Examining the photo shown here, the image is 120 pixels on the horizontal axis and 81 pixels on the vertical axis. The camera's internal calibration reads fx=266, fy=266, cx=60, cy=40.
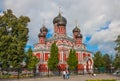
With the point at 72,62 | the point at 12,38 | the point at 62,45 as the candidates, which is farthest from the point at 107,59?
the point at 12,38

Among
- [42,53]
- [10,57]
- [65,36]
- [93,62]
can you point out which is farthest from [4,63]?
[93,62]

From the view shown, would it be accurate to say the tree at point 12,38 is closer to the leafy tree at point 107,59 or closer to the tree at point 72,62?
the tree at point 72,62

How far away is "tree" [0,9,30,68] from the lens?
3788 centimetres

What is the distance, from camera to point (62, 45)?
7281cm

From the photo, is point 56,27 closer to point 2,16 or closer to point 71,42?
point 71,42

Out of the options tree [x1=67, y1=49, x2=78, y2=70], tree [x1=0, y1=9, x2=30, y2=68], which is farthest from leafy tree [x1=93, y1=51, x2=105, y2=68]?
tree [x1=0, y1=9, x2=30, y2=68]

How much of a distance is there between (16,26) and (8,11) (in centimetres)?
252

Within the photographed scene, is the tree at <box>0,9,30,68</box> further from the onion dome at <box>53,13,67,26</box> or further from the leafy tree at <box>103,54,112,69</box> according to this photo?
the leafy tree at <box>103,54,112,69</box>

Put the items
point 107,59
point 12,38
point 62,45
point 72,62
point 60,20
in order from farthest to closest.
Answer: point 107,59 → point 60,20 → point 62,45 → point 72,62 → point 12,38

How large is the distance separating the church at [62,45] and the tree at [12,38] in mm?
32463

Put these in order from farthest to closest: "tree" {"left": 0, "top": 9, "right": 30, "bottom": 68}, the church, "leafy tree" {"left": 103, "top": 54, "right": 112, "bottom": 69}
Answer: "leafy tree" {"left": 103, "top": 54, "right": 112, "bottom": 69} < the church < "tree" {"left": 0, "top": 9, "right": 30, "bottom": 68}

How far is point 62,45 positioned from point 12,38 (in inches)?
1400

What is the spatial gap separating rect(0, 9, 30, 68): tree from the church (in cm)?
A: 3246

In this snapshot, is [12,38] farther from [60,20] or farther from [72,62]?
[60,20]
